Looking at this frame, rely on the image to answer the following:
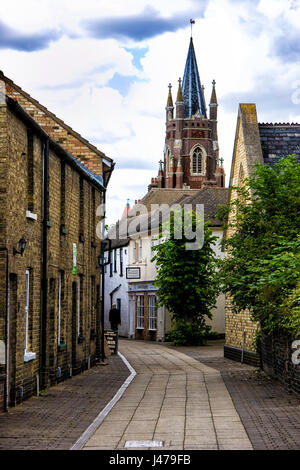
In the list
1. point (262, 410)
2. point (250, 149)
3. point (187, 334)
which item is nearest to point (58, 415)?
point (262, 410)

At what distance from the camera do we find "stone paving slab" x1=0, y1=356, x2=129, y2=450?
35.2 feet

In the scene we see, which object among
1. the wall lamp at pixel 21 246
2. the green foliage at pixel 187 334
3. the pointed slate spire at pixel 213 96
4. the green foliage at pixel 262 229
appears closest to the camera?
the wall lamp at pixel 21 246

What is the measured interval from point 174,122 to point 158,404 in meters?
103

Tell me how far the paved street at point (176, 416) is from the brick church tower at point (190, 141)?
3601 inches

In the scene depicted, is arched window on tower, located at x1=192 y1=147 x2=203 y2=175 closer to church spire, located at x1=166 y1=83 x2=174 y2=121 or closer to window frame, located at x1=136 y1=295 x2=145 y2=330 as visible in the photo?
church spire, located at x1=166 y1=83 x2=174 y2=121

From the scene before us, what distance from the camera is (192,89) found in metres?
118

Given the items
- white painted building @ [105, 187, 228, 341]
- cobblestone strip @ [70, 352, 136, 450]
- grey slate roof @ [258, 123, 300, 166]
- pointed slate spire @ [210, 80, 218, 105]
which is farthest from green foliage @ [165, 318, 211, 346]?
pointed slate spire @ [210, 80, 218, 105]

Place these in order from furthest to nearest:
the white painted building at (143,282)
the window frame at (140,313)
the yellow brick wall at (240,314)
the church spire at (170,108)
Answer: the church spire at (170,108)
the window frame at (140,313)
the white painted building at (143,282)
the yellow brick wall at (240,314)

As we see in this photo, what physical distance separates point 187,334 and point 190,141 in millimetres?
78088

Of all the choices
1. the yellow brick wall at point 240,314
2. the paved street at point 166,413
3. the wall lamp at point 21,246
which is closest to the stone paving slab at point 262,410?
the paved street at point 166,413

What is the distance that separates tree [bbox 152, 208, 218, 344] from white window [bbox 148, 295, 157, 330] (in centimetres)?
633

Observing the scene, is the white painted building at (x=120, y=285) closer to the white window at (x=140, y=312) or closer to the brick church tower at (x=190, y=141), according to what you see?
the white window at (x=140, y=312)

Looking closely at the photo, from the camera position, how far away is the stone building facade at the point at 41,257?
1402 cm
